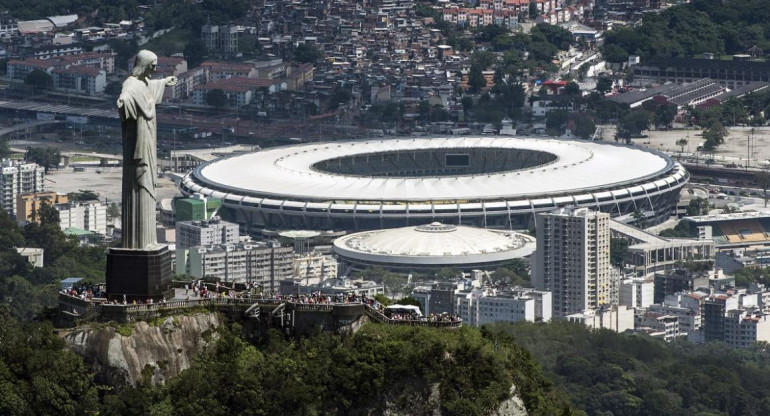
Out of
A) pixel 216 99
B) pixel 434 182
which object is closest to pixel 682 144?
pixel 434 182

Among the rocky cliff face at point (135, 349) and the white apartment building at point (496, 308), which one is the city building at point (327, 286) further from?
the rocky cliff face at point (135, 349)

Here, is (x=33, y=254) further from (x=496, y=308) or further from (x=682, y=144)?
(x=682, y=144)

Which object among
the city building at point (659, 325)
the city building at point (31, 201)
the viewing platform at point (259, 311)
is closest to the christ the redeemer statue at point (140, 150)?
the viewing platform at point (259, 311)

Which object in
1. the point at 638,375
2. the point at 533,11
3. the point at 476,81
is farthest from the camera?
the point at 533,11

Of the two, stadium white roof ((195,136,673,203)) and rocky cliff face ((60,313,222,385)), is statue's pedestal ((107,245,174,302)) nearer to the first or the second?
rocky cliff face ((60,313,222,385))

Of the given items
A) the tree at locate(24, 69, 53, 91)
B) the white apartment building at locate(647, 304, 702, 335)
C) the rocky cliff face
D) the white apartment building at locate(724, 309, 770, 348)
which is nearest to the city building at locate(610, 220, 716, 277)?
the white apartment building at locate(647, 304, 702, 335)

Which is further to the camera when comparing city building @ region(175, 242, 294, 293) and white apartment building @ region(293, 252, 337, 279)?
white apartment building @ region(293, 252, 337, 279)

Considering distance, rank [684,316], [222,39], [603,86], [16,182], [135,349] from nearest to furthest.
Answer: [135,349] → [684,316] → [16,182] → [603,86] → [222,39]
